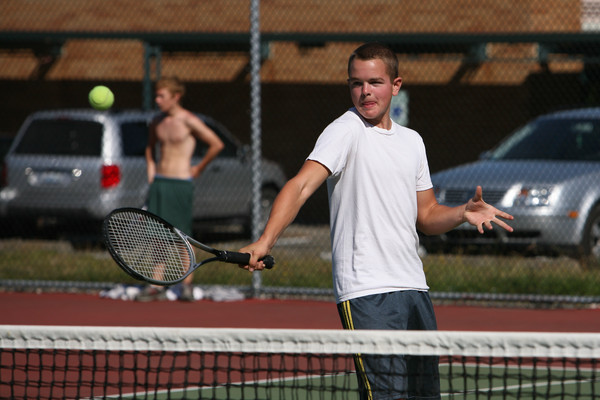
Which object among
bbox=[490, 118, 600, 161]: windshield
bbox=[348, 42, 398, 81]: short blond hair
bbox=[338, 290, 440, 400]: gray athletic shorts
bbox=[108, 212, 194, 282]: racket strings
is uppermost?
bbox=[490, 118, 600, 161]: windshield

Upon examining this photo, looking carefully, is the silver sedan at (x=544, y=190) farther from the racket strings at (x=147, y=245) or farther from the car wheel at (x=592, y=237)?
the racket strings at (x=147, y=245)

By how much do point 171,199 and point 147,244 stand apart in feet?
14.7

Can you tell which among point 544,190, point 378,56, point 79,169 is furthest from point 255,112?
point 378,56

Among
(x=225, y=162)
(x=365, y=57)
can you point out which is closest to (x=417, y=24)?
(x=225, y=162)

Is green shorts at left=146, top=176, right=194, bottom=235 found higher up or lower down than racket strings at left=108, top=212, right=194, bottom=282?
higher up

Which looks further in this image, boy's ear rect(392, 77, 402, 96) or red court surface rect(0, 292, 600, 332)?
red court surface rect(0, 292, 600, 332)

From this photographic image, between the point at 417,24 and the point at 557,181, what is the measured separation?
24.5 feet

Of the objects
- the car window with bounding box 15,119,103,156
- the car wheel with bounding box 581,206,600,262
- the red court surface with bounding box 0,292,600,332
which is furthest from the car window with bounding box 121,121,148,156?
the car wheel with bounding box 581,206,600,262

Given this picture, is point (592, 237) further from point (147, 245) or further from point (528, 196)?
point (147, 245)

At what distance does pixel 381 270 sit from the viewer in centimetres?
357

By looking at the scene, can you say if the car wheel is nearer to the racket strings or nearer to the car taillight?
the car taillight

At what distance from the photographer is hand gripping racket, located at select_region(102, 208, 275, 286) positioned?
3725mm

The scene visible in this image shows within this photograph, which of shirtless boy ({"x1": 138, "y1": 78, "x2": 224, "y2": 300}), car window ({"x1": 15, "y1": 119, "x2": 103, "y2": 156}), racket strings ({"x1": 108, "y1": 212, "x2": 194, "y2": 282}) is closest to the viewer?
racket strings ({"x1": 108, "y1": 212, "x2": 194, "y2": 282})

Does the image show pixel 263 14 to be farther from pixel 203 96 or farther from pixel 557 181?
pixel 557 181
